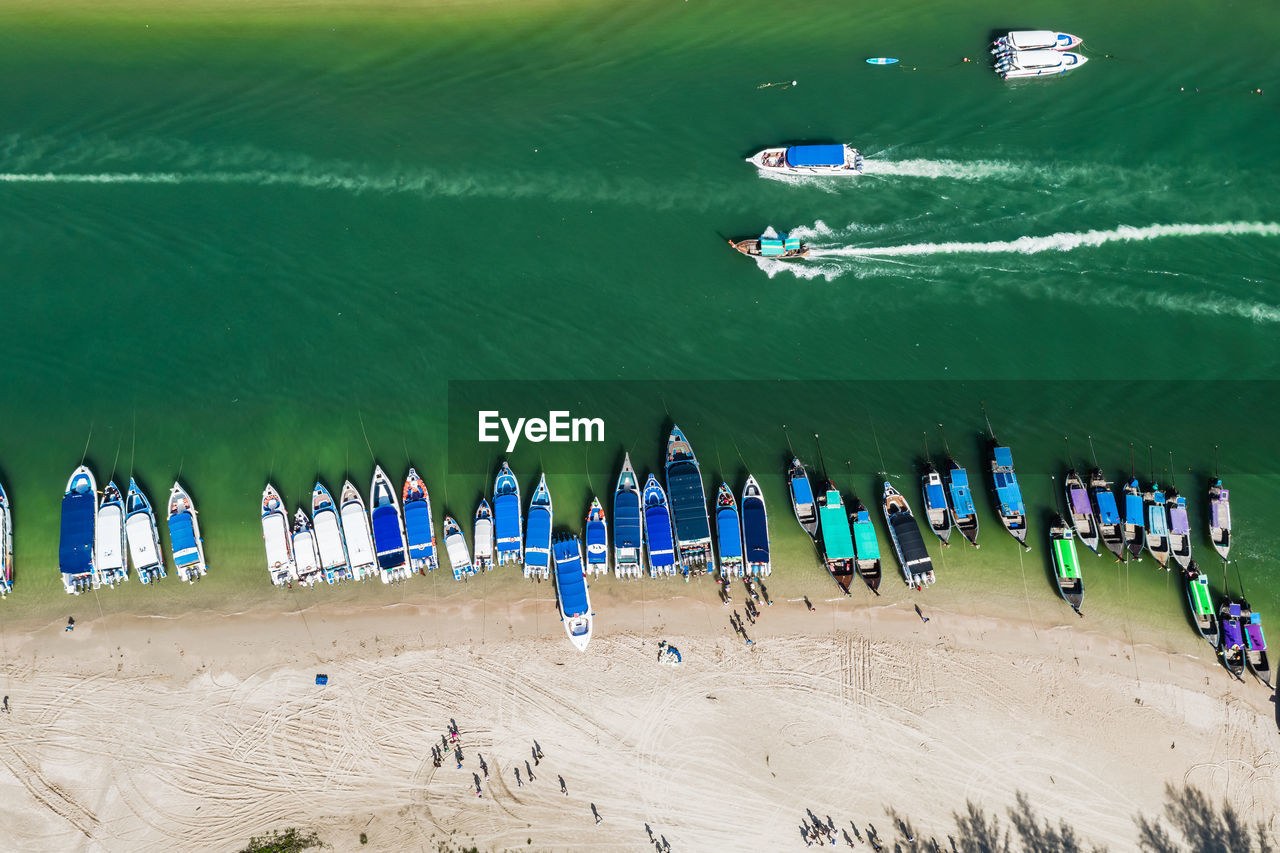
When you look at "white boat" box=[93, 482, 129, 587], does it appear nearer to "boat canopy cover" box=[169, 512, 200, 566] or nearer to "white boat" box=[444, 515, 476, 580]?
"boat canopy cover" box=[169, 512, 200, 566]

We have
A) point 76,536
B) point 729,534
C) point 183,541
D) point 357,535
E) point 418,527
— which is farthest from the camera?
point 357,535

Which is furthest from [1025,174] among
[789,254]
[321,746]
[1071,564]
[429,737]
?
[321,746]

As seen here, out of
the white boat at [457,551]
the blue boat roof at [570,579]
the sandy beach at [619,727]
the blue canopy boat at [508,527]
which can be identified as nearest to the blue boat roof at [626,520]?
the blue boat roof at [570,579]

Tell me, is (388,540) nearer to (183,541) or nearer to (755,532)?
(183,541)

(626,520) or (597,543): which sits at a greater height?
(626,520)

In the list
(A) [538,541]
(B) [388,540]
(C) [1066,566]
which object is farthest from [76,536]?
(C) [1066,566]

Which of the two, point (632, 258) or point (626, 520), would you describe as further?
point (632, 258)
